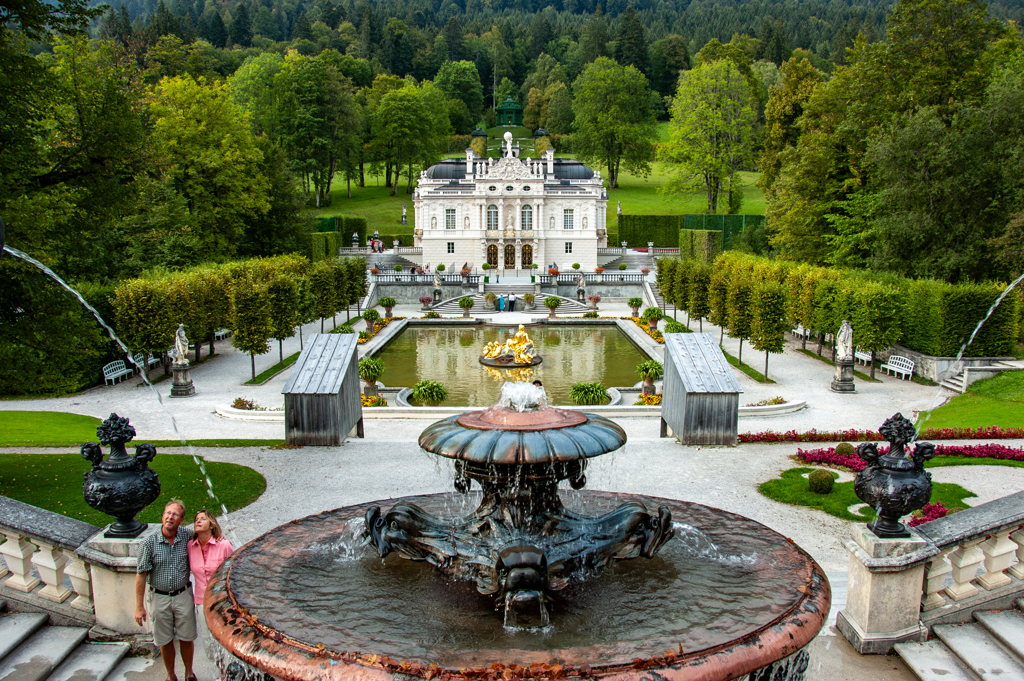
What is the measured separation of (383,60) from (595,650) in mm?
124269

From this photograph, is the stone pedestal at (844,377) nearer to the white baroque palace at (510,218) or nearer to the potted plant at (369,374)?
the potted plant at (369,374)

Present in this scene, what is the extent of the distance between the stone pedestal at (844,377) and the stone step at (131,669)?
21.5 m

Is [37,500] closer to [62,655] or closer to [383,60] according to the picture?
[62,655]

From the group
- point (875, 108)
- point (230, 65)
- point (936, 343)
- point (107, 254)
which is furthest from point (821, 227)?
point (230, 65)

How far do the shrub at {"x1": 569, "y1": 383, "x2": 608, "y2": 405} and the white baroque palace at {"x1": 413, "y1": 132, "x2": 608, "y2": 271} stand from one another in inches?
1615

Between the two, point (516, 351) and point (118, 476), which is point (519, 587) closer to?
point (118, 476)

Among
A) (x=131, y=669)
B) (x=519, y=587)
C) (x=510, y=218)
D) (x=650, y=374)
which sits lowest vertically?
(x=650, y=374)

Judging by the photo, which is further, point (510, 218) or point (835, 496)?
point (510, 218)

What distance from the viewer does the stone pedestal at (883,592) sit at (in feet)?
23.6

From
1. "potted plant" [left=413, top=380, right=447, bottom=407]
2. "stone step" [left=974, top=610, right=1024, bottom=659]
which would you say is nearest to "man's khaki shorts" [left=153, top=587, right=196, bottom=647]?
"stone step" [left=974, top=610, right=1024, bottom=659]

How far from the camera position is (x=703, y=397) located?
1590 centimetres

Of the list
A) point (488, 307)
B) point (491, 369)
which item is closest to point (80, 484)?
point (491, 369)

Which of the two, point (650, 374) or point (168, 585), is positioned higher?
point (168, 585)

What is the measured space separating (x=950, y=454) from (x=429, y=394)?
13.5 metres
